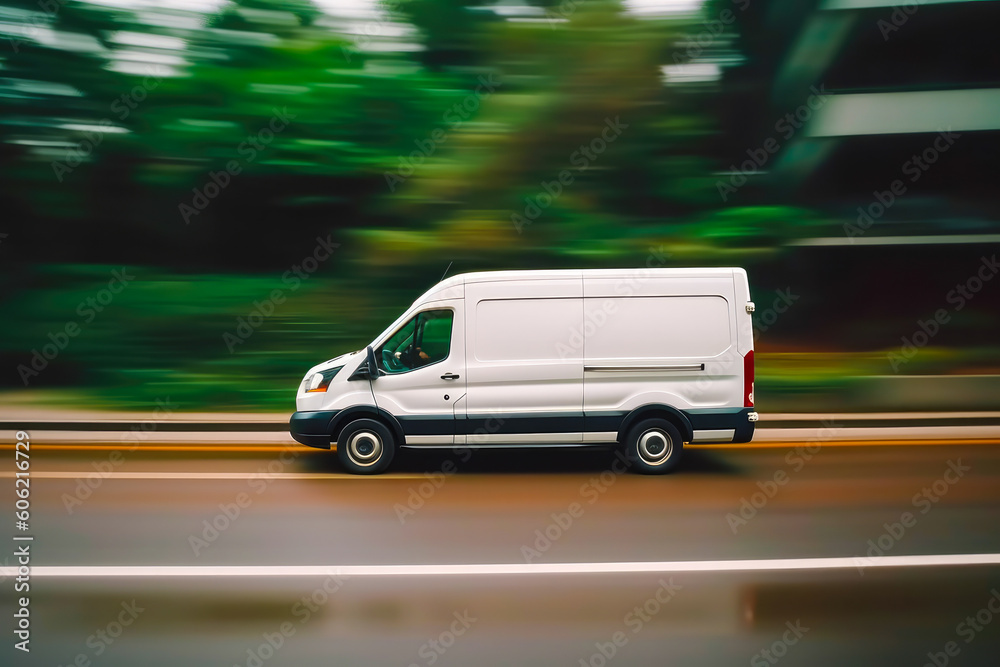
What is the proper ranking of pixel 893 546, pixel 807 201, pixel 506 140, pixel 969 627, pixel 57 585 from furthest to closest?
pixel 807 201
pixel 506 140
pixel 893 546
pixel 57 585
pixel 969 627

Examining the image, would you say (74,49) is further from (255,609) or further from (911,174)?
(911,174)

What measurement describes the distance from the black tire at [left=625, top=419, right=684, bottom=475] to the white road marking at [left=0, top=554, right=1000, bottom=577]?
251 centimetres

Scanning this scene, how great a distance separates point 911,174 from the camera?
1482 centimetres

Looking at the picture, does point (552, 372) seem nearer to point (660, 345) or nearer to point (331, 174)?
point (660, 345)

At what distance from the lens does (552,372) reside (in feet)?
25.3

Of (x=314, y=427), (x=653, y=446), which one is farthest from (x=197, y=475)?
(x=653, y=446)

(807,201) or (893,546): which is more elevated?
(807,201)

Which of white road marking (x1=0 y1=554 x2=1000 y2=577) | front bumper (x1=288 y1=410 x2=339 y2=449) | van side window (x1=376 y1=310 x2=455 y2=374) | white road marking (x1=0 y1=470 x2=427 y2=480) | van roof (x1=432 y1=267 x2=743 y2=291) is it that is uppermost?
van roof (x1=432 y1=267 x2=743 y2=291)

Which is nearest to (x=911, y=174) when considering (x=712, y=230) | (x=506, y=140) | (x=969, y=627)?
(x=712, y=230)

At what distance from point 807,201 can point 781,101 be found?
202 centimetres

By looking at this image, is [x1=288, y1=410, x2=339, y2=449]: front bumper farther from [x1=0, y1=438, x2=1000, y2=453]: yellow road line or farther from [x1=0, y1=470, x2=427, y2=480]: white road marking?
[x1=0, y1=438, x2=1000, y2=453]: yellow road line

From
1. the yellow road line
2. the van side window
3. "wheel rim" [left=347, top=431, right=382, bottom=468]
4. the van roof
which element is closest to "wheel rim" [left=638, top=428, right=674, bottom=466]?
the yellow road line

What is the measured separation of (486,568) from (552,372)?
9.66ft

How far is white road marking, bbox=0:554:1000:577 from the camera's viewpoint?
499 cm
